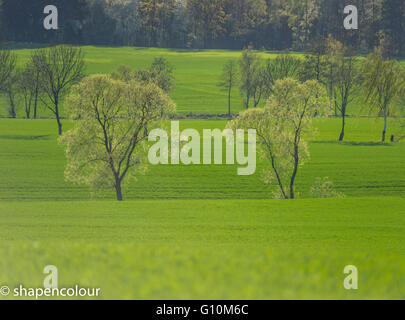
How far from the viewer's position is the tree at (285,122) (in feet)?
105

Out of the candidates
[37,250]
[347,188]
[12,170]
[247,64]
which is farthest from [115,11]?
[37,250]

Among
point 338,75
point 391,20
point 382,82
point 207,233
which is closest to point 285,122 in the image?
point 207,233

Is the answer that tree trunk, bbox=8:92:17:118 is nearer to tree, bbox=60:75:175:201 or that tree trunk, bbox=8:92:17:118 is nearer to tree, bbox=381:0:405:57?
tree, bbox=60:75:175:201

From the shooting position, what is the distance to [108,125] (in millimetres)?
30109

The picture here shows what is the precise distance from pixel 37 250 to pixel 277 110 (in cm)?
2474

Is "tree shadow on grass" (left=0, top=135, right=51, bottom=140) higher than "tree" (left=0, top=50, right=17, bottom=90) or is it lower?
lower

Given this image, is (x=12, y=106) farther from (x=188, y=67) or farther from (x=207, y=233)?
(x=207, y=233)

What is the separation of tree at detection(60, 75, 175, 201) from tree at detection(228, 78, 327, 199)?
6049 mm

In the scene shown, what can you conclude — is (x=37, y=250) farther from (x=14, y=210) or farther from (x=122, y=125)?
(x=122, y=125)

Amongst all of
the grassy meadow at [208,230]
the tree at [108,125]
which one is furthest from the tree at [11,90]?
the tree at [108,125]

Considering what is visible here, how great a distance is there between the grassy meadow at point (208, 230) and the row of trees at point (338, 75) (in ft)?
16.7

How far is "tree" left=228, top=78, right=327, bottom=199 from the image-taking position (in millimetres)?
31969

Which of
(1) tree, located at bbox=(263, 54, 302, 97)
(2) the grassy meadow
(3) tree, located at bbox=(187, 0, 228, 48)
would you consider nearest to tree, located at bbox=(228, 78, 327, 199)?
(2) the grassy meadow

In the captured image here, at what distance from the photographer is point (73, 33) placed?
9269 centimetres
